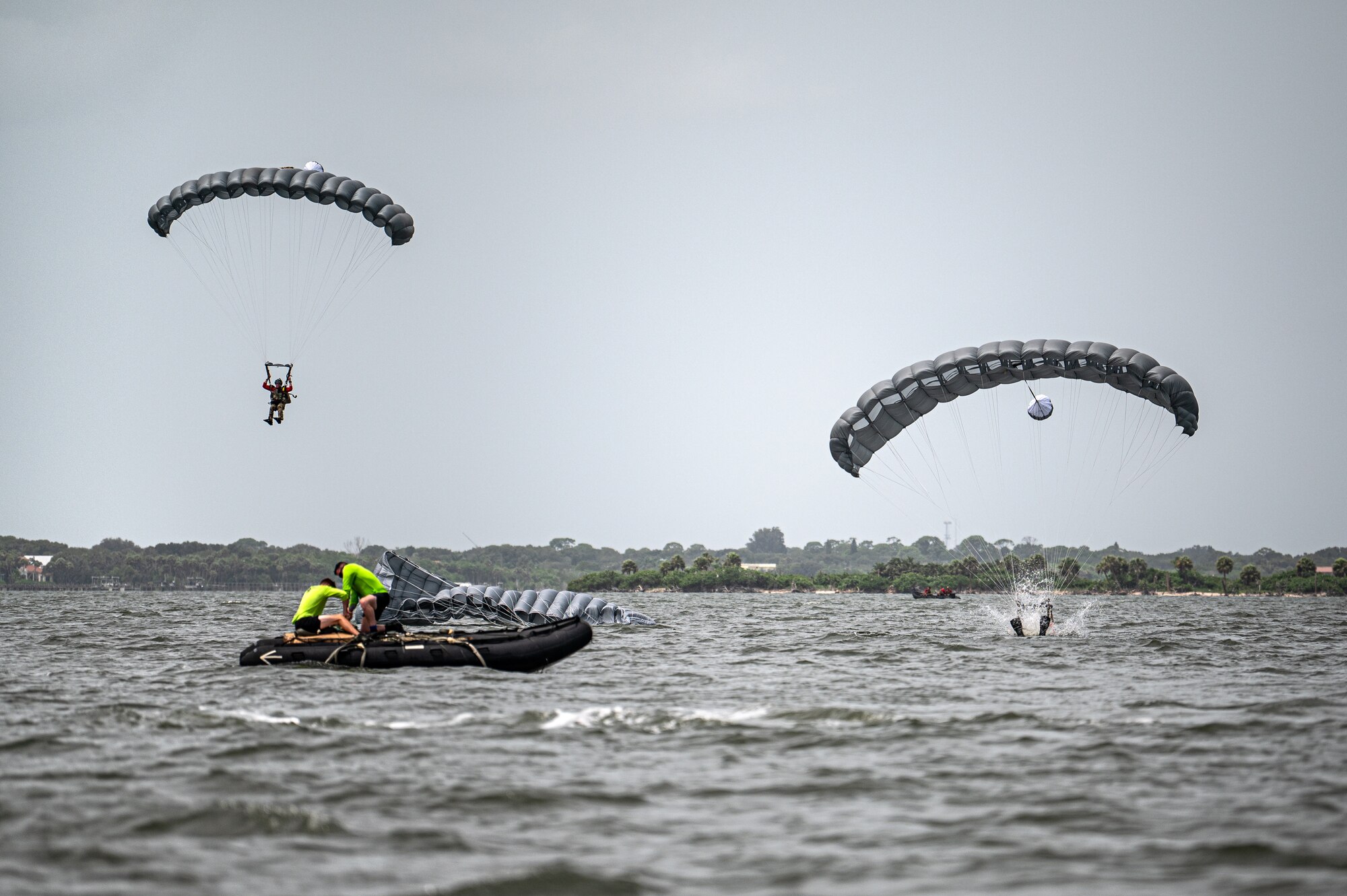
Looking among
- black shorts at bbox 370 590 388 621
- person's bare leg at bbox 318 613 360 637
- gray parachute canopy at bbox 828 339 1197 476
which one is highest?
gray parachute canopy at bbox 828 339 1197 476

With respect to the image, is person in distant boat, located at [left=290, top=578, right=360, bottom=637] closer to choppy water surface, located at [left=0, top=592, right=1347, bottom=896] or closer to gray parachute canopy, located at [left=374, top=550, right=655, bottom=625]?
choppy water surface, located at [left=0, top=592, right=1347, bottom=896]

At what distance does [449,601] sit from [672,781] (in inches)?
1156

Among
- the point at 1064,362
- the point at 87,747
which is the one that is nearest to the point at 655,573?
the point at 1064,362

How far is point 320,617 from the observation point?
22.8 metres

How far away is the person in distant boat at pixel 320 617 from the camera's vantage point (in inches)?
872

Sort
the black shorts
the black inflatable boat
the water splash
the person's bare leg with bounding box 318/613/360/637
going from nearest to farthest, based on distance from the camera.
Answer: the black inflatable boat → the black shorts → the person's bare leg with bounding box 318/613/360/637 → the water splash

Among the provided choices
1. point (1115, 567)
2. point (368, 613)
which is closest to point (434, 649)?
point (368, 613)

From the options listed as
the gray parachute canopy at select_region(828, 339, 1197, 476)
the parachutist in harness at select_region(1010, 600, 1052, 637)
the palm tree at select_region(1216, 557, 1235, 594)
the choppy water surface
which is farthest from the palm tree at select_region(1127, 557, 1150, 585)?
the choppy water surface

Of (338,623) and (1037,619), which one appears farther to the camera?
(1037,619)

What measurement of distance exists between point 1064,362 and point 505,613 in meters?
20.9

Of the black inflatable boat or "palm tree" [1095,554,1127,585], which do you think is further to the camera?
"palm tree" [1095,554,1127,585]

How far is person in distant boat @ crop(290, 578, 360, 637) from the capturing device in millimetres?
22141

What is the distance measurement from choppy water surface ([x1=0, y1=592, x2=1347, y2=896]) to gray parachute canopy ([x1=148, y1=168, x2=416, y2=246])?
15258 millimetres

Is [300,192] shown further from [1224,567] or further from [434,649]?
[1224,567]
